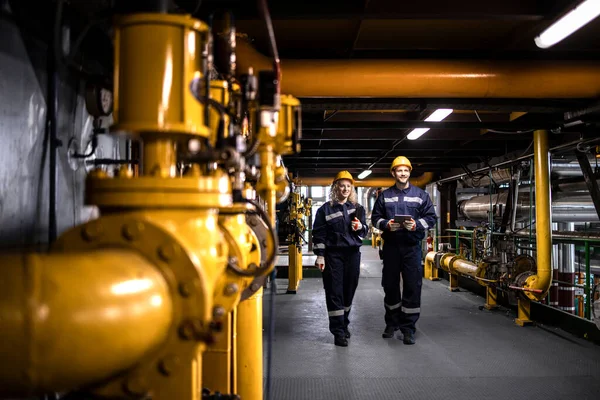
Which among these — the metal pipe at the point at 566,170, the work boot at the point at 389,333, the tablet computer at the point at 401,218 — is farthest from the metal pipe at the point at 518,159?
the work boot at the point at 389,333

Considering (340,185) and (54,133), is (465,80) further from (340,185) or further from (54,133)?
(54,133)

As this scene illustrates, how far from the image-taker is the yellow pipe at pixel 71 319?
2.30 feet

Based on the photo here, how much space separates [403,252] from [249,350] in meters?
2.41

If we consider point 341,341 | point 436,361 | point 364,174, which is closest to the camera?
point 436,361

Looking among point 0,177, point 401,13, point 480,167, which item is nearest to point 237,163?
point 0,177

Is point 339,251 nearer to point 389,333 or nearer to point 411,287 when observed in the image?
point 411,287

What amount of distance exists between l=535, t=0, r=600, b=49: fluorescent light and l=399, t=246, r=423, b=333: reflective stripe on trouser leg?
83.7 inches

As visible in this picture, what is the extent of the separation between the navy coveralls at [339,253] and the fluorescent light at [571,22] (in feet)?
7.23

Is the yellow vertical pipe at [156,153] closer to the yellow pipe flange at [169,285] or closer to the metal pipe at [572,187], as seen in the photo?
the yellow pipe flange at [169,285]

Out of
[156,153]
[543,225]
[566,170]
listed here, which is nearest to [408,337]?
[543,225]

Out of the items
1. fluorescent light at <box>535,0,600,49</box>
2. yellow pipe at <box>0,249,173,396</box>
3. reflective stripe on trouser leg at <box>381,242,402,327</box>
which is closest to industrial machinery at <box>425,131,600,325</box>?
reflective stripe on trouser leg at <box>381,242,402,327</box>

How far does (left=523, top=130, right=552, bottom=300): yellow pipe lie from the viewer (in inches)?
179

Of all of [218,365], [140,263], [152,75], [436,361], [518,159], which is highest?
[518,159]

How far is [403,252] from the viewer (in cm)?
414
